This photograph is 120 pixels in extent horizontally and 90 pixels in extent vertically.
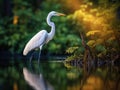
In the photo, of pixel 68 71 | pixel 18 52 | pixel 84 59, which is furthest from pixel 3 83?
pixel 18 52

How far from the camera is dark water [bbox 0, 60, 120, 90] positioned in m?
9.79

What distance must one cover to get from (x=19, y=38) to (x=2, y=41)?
660mm

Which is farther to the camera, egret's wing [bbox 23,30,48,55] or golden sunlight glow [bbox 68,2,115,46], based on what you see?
egret's wing [bbox 23,30,48,55]

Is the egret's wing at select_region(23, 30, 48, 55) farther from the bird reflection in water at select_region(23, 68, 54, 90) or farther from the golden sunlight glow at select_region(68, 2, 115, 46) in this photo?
the bird reflection in water at select_region(23, 68, 54, 90)

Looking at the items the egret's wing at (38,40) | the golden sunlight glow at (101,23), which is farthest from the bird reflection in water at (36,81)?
the egret's wing at (38,40)

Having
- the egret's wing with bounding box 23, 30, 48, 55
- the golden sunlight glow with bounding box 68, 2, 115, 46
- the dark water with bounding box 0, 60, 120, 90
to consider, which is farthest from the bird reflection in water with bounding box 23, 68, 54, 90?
the egret's wing with bounding box 23, 30, 48, 55

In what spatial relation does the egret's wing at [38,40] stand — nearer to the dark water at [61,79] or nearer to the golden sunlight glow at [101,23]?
the golden sunlight glow at [101,23]

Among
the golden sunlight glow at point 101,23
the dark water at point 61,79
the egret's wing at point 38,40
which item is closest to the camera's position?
the dark water at point 61,79

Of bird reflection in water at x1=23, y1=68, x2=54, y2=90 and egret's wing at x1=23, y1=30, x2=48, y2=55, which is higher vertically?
egret's wing at x1=23, y1=30, x2=48, y2=55

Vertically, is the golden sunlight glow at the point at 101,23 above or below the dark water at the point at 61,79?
above

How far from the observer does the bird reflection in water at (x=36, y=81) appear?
9.80m

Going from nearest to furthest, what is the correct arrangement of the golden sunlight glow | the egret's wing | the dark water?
the dark water < the golden sunlight glow < the egret's wing

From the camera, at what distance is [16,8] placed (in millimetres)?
23141

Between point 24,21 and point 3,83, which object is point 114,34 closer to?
point 3,83
